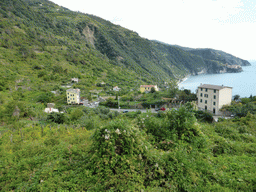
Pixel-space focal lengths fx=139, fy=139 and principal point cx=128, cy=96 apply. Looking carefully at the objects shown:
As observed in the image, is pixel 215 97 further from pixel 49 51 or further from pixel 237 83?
pixel 237 83

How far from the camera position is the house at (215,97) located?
35.4m

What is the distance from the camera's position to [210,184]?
3.71 m

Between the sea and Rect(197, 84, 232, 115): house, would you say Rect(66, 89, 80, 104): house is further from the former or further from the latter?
the sea

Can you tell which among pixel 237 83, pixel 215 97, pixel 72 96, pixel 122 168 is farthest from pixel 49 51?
pixel 237 83

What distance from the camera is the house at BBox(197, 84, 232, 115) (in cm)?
3538

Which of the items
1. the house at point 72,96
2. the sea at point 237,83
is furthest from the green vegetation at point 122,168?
the sea at point 237,83

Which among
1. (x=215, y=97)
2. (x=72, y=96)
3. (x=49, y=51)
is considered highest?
(x=49, y=51)

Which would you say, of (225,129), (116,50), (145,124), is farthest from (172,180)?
(116,50)

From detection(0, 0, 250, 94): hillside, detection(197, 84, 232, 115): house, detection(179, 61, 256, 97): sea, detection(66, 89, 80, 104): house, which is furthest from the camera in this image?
detection(179, 61, 256, 97): sea

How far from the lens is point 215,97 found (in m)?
36.0

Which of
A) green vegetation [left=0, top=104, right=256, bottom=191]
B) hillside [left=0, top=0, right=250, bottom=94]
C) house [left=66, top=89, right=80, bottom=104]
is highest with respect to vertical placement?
hillside [left=0, top=0, right=250, bottom=94]

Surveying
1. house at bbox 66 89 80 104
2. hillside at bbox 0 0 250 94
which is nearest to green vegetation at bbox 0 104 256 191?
house at bbox 66 89 80 104

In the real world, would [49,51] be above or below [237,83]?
above

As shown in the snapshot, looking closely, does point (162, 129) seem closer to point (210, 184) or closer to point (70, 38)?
point (210, 184)
